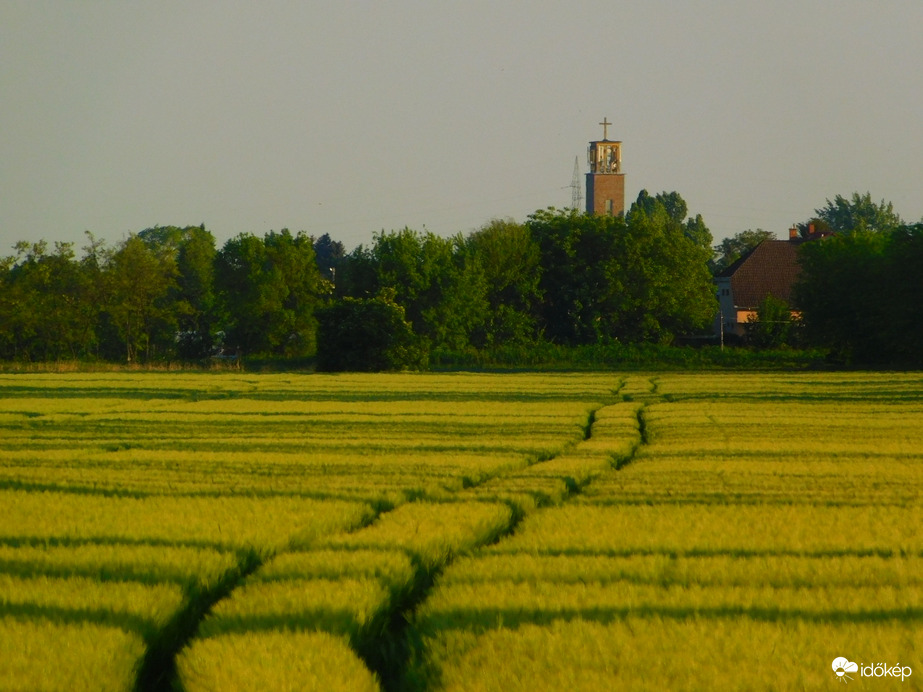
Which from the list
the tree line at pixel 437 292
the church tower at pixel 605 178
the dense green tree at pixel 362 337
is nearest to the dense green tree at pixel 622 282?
the tree line at pixel 437 292

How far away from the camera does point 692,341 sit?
101625 millimetres

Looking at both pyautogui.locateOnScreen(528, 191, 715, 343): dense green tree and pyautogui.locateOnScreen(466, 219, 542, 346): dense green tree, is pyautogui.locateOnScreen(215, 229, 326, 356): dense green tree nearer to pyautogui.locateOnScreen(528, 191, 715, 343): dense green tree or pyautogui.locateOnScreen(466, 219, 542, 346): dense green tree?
pyautogui.locateOnScreen(466, 219, 542, 346): dense green tree

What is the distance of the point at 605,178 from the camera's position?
164750 millimetres

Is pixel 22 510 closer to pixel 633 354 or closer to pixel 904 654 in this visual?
pixel 904 654

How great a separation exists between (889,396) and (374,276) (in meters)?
57.5

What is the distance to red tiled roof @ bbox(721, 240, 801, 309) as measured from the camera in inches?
4277

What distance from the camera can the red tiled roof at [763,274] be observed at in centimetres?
10862

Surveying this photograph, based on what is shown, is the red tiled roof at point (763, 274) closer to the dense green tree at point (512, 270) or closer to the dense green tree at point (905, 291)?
the dense green tree at point (512, 270)

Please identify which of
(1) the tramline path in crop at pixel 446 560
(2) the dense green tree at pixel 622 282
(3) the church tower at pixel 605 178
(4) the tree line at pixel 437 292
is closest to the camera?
(1) the tramline path in crop at pixel 446 560

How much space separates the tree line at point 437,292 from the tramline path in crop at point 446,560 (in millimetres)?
54732

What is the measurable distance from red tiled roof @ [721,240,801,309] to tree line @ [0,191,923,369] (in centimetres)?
1202

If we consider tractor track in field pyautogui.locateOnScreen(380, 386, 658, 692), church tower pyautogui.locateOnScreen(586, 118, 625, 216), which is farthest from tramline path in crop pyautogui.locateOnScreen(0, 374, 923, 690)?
church tower pyautogui.locateOnScreen(586, 118, 625, 216)

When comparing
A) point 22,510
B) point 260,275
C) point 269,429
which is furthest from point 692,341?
point 22,510

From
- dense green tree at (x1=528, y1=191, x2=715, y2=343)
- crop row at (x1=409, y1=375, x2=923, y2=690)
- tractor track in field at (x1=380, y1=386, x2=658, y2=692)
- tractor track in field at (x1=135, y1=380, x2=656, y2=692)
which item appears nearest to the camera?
crop row at (x1=409, y1=375, x2=923, y2=690)
